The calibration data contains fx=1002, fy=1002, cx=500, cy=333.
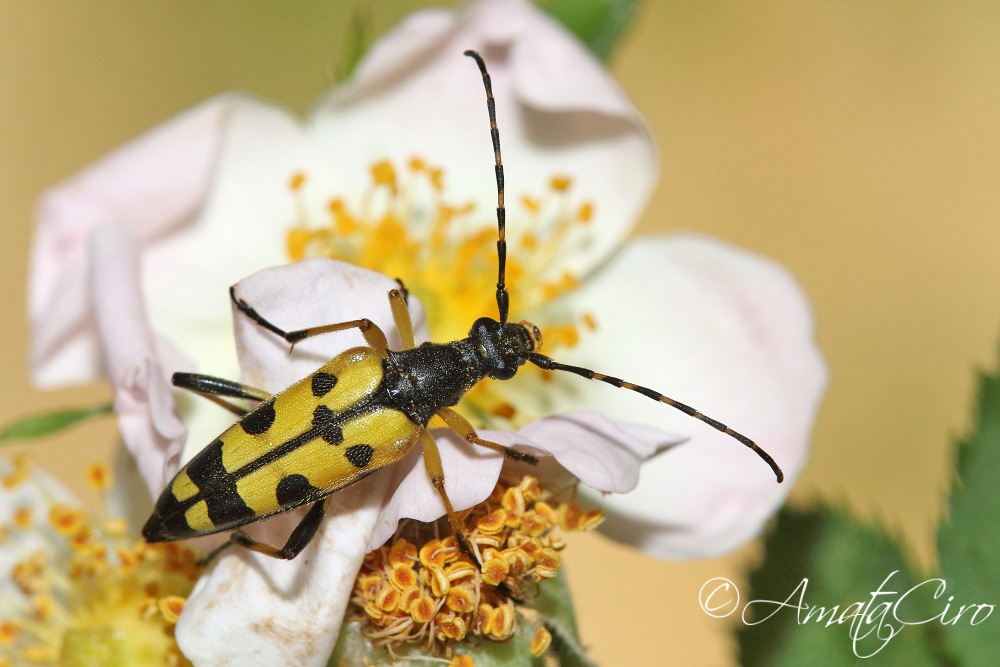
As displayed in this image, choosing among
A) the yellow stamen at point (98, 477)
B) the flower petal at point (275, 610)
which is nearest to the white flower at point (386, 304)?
the flower petal at point (275, 610)

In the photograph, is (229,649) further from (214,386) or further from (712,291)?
(712,291)

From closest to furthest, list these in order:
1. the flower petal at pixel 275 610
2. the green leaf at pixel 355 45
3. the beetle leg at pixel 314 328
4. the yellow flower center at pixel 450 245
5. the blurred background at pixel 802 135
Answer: the flower petal at pixel 275 610 → the beetle leg at pixel 314 328 → the green leaf at pixel 355 45 → the yellow flower center at pixel 450 245 → the blurred background at pixel 802 135

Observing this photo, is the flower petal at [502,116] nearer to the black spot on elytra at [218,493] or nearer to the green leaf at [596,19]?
the green leaf at [596,19]

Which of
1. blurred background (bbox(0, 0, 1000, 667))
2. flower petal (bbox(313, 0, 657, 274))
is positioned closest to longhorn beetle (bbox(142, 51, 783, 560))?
flower petal (bbox(313, 0, 657, 274))

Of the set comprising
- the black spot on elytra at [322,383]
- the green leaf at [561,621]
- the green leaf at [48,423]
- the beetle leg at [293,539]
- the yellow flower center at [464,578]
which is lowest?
the green leaf at [561,621]

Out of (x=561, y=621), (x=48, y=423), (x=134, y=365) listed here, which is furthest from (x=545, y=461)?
(x=48, y=423)

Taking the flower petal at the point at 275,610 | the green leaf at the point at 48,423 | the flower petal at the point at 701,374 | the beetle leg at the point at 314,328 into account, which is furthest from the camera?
the flower petal at the point at 701,374

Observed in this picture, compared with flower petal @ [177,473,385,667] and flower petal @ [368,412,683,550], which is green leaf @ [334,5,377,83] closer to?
flower petal @ [368,412,683,550]
